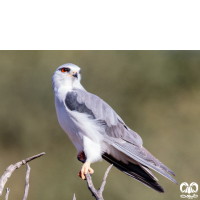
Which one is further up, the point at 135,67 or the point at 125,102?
the point at 135,67

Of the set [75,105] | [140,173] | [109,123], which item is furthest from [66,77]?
[140,173]

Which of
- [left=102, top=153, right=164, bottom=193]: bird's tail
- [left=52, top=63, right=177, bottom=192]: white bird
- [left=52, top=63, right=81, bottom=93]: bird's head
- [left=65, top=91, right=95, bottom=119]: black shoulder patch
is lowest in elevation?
[left=102, top=153, right=164, bottom=193]: bird's tail

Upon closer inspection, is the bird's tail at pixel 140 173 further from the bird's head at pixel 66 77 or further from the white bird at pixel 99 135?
the bird's head at pixel 66 77

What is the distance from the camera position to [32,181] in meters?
8.88

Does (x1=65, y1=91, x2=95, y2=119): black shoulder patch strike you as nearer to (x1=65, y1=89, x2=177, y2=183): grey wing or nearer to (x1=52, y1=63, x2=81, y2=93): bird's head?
(x1=65, y1=89, x2=177, y2=183): grey wing

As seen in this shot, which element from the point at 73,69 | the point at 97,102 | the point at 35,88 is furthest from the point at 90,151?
the point at 35,88

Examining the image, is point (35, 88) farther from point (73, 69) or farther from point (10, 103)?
point (73, 69)

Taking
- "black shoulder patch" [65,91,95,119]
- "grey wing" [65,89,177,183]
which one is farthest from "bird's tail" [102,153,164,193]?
"black shoulder patch" [65,91,95,119]

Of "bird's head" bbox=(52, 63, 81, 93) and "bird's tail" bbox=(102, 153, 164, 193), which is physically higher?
"bird's head" bbox=(52, 63, 81, 93)

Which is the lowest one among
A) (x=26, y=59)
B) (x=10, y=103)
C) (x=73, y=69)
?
(x=73, y=69)

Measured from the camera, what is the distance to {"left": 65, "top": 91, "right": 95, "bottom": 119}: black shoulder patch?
11.9 ft

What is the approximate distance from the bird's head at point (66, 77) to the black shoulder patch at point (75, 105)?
0.98 feet
